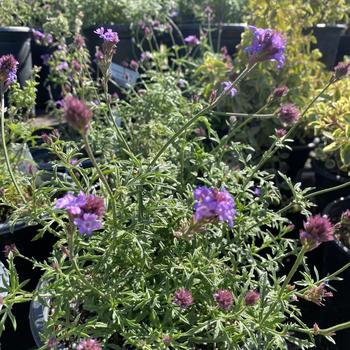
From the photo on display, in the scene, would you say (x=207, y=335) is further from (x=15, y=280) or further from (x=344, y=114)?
(x=344, y=114)

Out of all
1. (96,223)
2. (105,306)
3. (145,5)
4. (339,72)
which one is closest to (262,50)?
(339,72)

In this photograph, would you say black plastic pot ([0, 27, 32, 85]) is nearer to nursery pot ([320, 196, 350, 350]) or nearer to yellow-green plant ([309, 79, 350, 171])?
yellow-green plant ([309, 79, 350, 171])

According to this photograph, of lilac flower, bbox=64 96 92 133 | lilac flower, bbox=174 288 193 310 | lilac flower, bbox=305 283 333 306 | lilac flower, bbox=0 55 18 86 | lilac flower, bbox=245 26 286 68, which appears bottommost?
lilac flower, bbox=305 283 333 306

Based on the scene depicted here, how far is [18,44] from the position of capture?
3.49m

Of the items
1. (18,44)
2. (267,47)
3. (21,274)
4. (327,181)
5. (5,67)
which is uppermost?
(267,47)

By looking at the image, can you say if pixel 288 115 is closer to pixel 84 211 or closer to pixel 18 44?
pixel 84 211

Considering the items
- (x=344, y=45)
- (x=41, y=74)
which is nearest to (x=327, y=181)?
(x=344, y=45)

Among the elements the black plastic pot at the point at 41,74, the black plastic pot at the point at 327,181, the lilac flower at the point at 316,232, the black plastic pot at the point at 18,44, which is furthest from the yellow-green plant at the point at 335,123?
the black plastic pot at the point at 41,74

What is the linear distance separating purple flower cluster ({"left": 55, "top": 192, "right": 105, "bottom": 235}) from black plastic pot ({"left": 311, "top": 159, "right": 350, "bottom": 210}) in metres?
1.79

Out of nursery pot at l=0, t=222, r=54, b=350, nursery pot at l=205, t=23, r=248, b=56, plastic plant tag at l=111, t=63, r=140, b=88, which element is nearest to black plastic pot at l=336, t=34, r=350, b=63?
nursery pot at l=205, t=23, r=248, b=56

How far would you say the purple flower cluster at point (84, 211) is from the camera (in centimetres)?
99

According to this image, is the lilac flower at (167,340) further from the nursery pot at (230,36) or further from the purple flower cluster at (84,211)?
the nursery pot at (230,36)

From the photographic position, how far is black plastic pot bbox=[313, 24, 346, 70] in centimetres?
374

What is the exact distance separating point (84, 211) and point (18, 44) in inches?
111
